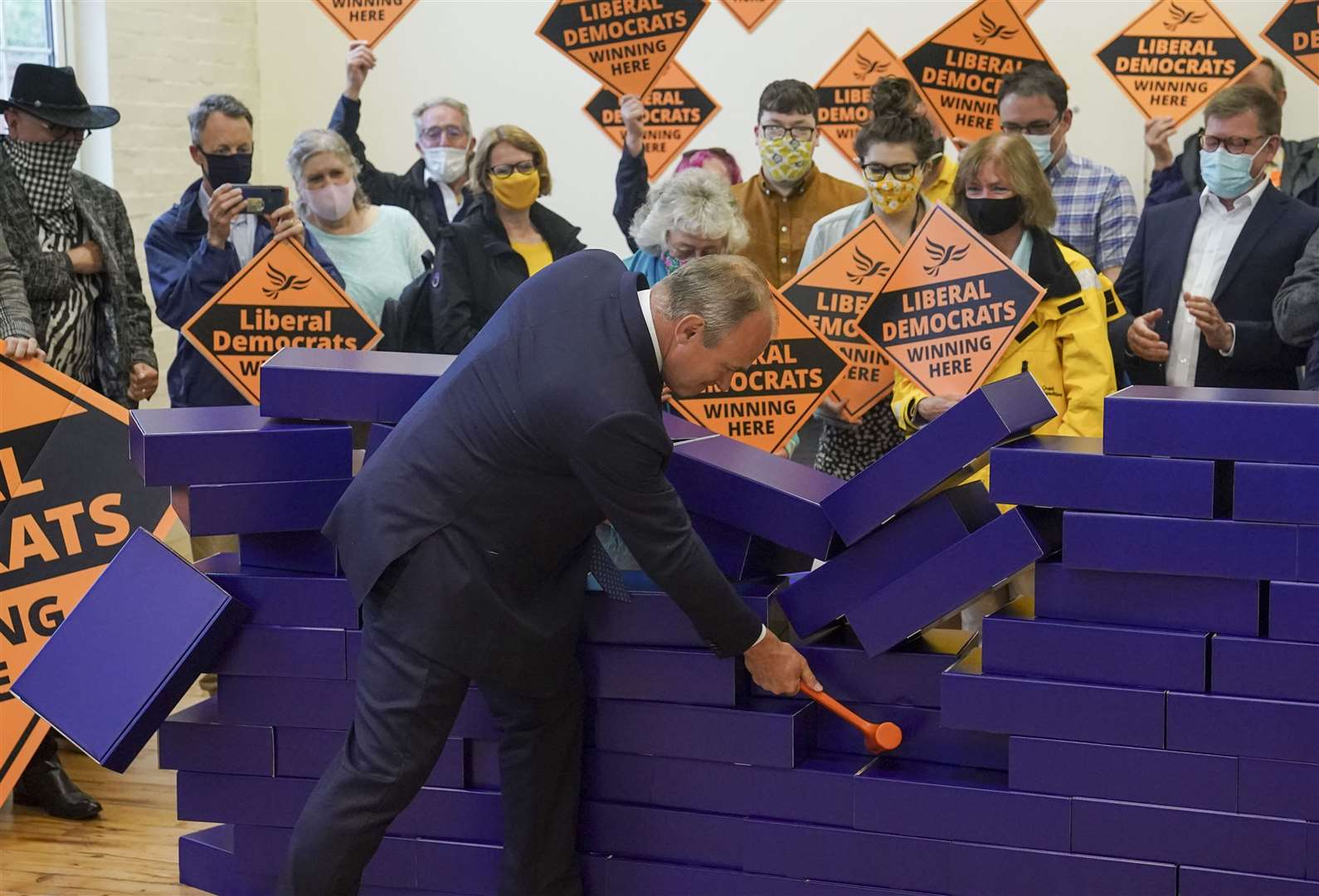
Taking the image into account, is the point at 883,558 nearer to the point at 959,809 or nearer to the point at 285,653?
the point at 959,809

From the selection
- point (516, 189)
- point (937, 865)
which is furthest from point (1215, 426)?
point (516, 189)

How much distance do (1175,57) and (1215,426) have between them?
9.95 feet

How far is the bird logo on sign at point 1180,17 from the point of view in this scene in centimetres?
521

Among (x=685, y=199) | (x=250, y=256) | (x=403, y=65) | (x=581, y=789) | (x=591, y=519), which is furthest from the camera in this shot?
(x=403, y=65)

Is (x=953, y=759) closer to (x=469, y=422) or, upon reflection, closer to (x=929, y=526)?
(x=929, y=526)

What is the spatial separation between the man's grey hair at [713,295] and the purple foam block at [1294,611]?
39.1 inches

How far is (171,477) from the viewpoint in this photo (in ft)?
10.3

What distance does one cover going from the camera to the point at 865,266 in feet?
13.8

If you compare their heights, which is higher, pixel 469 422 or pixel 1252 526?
pixel 469 422

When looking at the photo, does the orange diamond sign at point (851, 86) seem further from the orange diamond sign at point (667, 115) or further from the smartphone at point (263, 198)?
the smartphone at point (263, 198)

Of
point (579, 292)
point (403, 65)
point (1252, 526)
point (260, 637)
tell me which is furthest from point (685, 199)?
point (403, 65)

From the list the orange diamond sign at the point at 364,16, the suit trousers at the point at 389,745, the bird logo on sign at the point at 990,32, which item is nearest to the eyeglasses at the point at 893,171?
→ the bird logo on sign at the point at 990,32

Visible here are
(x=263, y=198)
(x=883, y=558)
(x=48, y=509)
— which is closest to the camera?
(x=883, y=558)

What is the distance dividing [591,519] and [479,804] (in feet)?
2.23
